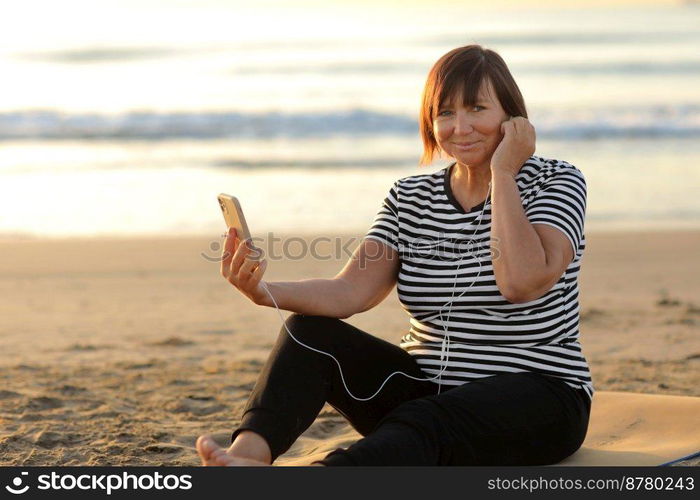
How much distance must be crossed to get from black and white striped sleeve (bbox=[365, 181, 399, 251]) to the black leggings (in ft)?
1.34

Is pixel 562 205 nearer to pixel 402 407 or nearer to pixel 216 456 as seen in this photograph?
pixel 402 407

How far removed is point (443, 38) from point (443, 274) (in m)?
28.4

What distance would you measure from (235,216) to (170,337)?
3.56 m

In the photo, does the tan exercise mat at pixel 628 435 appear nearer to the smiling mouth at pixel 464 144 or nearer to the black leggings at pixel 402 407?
the black leggings at pixel 402 407

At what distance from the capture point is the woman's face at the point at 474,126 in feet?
12.7

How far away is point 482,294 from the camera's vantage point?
150 inches

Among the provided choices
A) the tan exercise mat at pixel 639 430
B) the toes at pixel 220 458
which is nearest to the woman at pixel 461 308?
the toes at pixel 220 458

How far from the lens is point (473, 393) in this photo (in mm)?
3633

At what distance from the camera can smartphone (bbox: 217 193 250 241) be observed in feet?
12.0

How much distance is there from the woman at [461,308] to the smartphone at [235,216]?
0.06 metres

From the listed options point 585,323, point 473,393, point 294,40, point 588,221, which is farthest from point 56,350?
point 294,40

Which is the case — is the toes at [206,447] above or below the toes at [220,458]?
above
